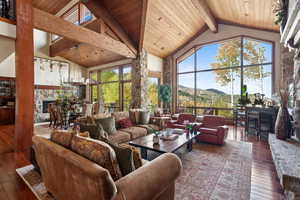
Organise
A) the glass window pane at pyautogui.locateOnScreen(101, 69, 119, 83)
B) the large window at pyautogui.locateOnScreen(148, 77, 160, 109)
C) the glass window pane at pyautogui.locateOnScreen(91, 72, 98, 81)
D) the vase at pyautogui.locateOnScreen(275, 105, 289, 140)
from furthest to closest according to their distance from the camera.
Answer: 1. the glass window pane at pyautogui.locateOnScreen(91, 72, 98, 81)
2. the glass window pane at pyautogui.locateOnScreen(101, 69, 119, 83)
3. the large window at pyautogui.locateOnScreen(148, 77, 160, 109)
4. the vase at pyautogui.locateOnScreen(275, 105, 289, 140)

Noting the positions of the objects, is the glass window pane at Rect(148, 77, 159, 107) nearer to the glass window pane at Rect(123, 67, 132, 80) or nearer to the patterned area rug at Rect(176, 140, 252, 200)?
the glass window pane at Rect(123, 67, 132, 80)

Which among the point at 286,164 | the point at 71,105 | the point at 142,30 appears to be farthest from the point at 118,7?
the point at 286,164

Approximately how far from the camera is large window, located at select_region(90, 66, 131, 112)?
28.2 feet

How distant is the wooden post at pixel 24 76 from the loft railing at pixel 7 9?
60 centimetres

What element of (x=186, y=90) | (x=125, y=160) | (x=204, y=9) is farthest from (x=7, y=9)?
(x=186, y=90)

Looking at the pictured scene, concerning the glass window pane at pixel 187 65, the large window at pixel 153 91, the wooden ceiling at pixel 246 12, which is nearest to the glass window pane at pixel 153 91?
the large window at pixel 153 91

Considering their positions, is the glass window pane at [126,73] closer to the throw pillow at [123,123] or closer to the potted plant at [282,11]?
the throw pillow at [123,123]

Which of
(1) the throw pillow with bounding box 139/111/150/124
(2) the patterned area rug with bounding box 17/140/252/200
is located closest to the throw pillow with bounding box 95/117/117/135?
(1) the throw pillow with bounding box 139/111/150/124

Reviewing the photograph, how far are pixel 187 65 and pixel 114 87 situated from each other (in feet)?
14.6

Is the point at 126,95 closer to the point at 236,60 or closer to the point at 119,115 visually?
the point at 119,115

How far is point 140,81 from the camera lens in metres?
6.86

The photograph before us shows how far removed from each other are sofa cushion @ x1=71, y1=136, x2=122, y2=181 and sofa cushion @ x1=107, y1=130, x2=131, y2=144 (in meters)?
2.05

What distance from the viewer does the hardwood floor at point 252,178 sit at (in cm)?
209

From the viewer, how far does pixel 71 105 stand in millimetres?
5535
